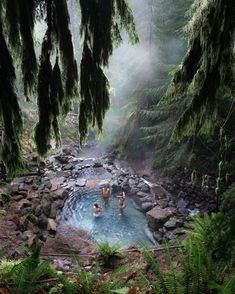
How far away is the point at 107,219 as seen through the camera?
1336cm

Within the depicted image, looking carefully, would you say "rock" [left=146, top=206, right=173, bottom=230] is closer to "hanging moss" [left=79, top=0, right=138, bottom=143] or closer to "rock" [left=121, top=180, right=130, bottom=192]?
"rock" [left=121, top=180, right=130, bottom=192]

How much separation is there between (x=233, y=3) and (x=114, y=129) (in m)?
19.0

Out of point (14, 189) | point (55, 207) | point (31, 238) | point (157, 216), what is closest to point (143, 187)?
point (157, 216)

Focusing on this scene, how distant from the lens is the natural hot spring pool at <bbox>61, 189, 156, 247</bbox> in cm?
1193

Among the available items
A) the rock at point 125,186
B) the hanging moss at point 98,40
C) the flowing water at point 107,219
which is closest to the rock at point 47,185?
the flowing water at point 107,219

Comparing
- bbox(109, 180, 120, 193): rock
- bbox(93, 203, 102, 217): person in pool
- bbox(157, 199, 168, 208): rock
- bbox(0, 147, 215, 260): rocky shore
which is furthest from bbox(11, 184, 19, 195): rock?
bbox(157, 199, 168, 208): rock

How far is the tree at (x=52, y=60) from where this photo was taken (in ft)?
11.0

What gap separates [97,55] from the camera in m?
3.66

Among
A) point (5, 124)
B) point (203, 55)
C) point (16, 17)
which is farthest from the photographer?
point (203, 55)

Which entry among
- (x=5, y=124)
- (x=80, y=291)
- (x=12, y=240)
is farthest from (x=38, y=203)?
(x=5, y=124)

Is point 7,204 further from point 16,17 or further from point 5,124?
point 16,17

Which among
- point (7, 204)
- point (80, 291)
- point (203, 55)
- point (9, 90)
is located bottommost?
point (7, 204)

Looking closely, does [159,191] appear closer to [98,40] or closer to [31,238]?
[31,238]

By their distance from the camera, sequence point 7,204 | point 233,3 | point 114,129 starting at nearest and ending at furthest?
point 233,3, point 7,204, point 114,129
